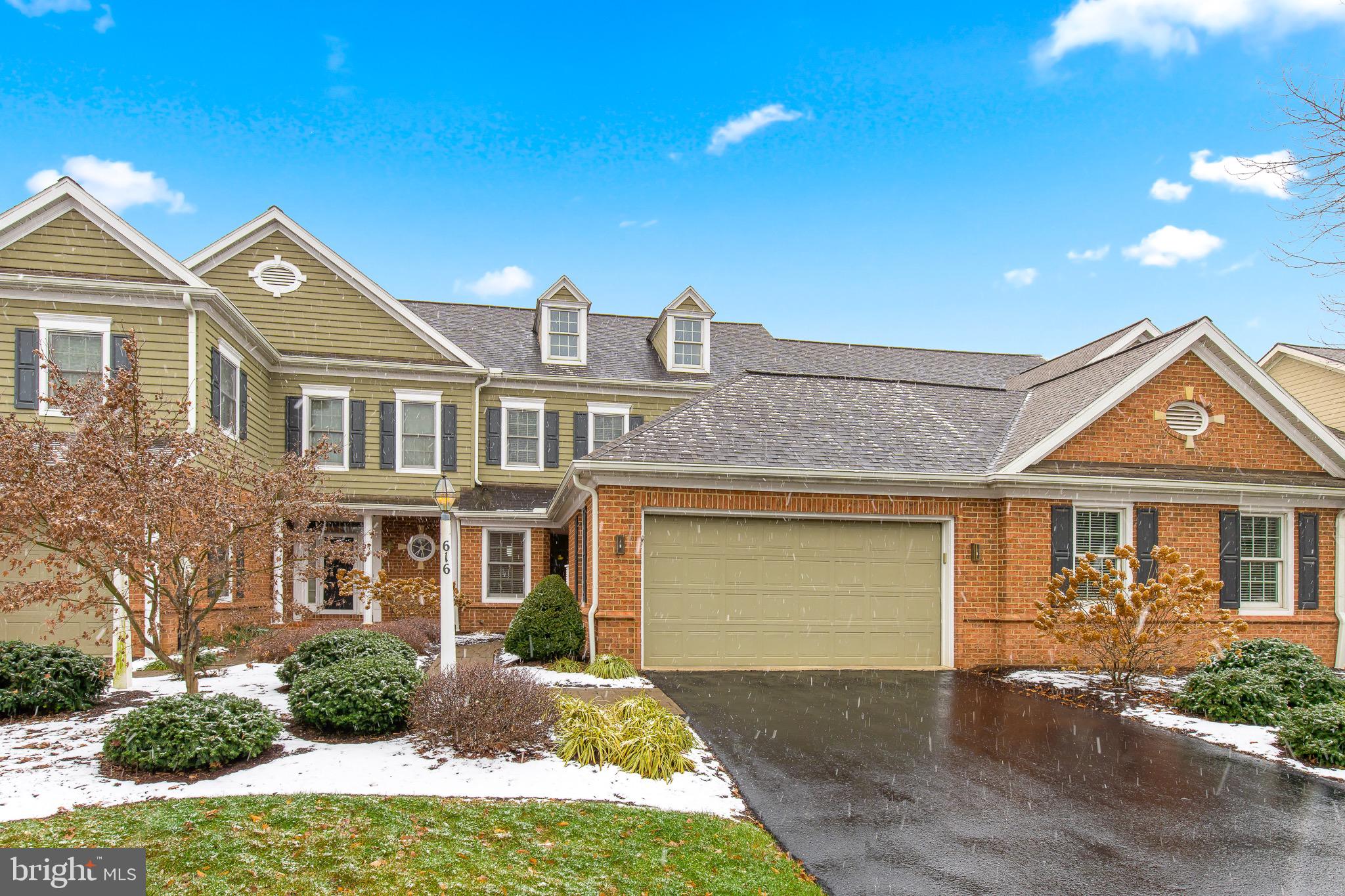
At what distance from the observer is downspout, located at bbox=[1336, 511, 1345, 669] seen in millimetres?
13656

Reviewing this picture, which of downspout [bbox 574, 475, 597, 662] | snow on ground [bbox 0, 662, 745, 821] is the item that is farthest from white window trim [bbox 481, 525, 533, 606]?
snow on ground [bbox 0, 662, 745, 821]

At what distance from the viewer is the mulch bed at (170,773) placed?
20.8 ft

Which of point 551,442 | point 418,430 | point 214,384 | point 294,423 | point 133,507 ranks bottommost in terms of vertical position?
point 133,507

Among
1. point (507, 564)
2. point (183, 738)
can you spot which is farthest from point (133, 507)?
point (507, 564)

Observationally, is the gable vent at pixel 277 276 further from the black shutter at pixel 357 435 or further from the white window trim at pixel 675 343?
the white window trim at pixel 675 343

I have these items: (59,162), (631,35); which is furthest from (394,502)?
(631,35)

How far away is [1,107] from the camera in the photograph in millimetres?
15219

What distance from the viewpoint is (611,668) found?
1092cm

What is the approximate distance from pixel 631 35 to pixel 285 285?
9.73 m

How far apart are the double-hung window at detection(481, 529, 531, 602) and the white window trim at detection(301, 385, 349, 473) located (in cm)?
375

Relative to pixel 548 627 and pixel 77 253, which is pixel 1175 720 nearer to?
pixel 548 627

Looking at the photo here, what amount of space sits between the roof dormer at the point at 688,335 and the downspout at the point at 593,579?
10634mm

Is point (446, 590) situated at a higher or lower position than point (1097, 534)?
lower

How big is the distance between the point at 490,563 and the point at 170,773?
43.0 feet
